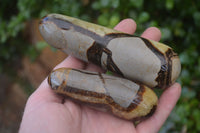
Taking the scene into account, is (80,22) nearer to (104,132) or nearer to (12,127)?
(104,132)

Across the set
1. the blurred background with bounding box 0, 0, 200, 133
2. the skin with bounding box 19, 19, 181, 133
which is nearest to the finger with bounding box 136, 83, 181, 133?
the skin with bounding box 19, 19, 181, 133

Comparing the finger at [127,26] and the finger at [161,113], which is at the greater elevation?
the finger at [127,26]

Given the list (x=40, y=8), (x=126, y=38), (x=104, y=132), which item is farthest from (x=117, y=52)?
(x=40, y=8)

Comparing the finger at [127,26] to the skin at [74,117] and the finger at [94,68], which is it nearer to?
the finger at [94,68]

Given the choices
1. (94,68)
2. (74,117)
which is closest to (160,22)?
(94,68)

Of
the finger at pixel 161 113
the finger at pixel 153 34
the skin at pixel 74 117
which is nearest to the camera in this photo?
the skin at pixel 74 117

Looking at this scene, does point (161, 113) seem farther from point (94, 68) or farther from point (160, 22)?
point (160, 22)

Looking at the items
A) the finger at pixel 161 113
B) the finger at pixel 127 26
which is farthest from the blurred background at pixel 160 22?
the finger at pixel 161 113
